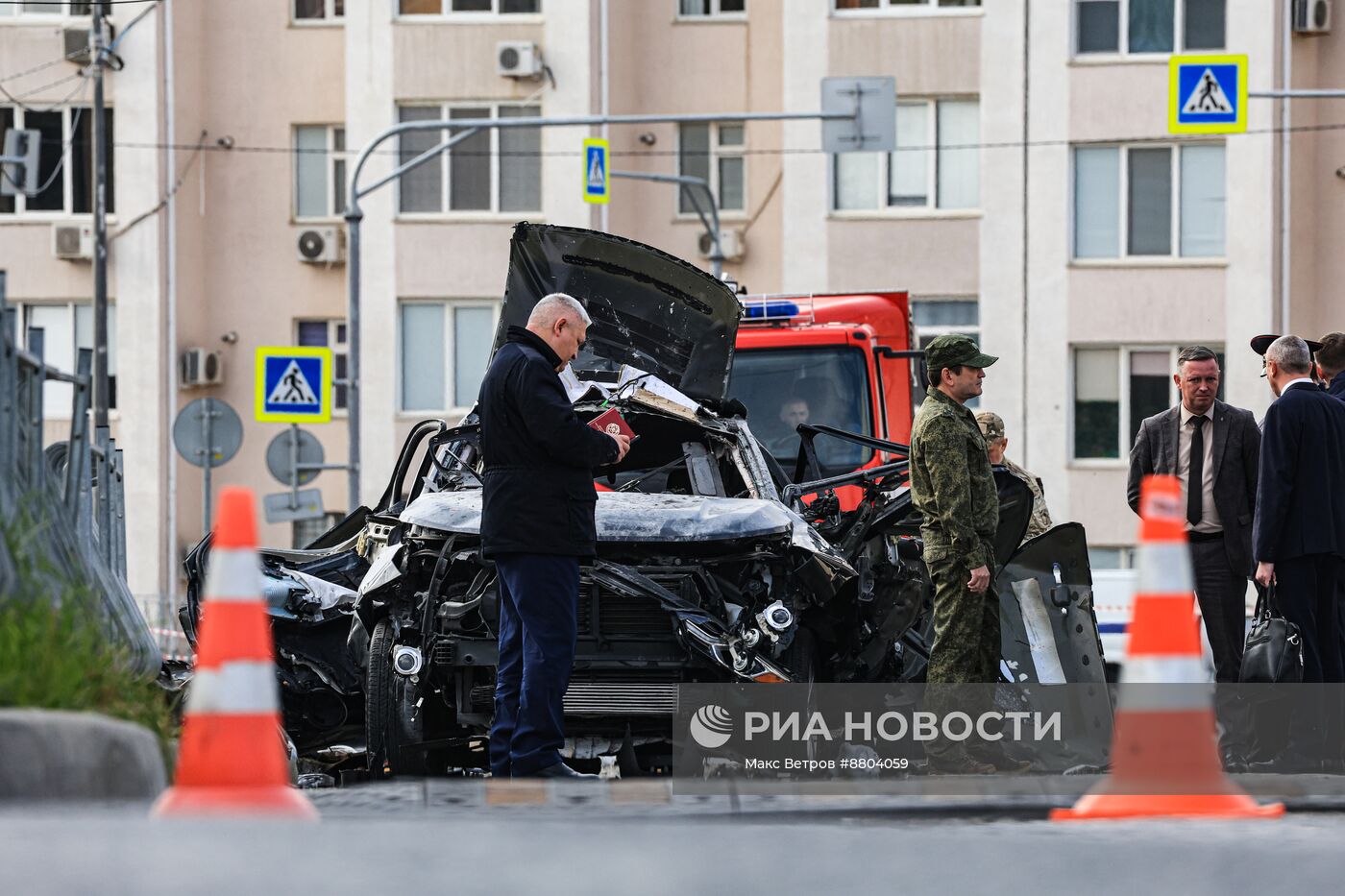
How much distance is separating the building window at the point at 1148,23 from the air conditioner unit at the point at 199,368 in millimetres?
13879

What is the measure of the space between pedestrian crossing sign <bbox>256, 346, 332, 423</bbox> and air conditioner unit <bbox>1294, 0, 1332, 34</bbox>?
1678cm

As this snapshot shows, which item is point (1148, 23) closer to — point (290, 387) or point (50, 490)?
point (290, 387)

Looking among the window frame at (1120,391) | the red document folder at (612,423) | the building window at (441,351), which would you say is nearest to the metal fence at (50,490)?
the red document folder at (612,423)

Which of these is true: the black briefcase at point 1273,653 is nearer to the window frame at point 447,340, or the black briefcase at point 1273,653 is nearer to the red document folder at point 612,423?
the red document folder at point 612,423

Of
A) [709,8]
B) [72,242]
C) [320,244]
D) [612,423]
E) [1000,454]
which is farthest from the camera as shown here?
[709,8]

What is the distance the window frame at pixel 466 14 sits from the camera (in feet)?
Result: 106

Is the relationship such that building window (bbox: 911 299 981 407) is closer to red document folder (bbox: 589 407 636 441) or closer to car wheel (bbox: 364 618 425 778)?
red document folder (bbox: 589 407 636 441)

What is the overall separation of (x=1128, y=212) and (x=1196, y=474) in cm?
2220

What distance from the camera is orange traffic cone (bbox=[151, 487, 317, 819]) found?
15.6 feet

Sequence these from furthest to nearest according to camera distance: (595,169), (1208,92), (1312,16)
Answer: (1312,16)
(595,169)
(1208,92)

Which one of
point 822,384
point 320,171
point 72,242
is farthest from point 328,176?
point 822,384

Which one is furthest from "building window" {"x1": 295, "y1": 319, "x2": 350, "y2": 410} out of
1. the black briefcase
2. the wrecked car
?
the black briefcase

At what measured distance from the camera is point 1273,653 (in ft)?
28.8

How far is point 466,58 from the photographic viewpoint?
106ft
